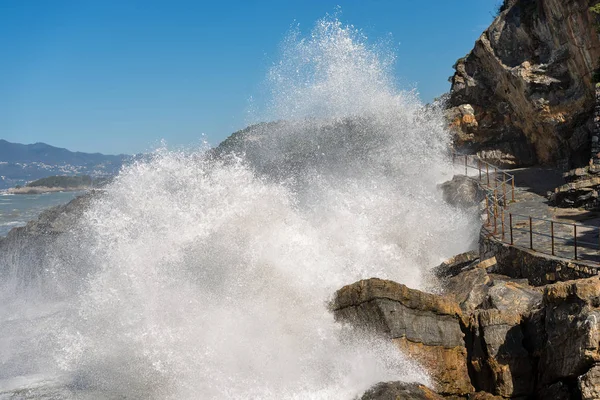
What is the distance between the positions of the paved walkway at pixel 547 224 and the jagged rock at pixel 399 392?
3496 mm

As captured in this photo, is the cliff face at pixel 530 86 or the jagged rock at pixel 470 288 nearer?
the jagged rock at pixel 470 288

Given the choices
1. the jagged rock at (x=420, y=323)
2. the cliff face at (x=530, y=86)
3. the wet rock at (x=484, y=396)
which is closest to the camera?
the wet rock at (x=484, y=396)

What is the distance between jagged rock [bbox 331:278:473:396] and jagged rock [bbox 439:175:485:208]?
28.8 ft

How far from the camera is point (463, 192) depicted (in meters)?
17.1

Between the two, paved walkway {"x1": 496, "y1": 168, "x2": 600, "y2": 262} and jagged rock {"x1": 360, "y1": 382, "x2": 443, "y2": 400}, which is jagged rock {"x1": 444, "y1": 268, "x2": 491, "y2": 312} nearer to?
paved walkway {"x1": 496, "y1": 168, "x2": 600, "y2": 262}

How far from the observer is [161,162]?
14.6 m

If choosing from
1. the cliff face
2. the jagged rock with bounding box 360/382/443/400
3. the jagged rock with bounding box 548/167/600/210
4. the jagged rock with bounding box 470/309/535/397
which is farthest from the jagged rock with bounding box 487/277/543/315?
the cliff face

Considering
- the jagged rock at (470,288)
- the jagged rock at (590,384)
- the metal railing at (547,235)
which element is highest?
the metal railing at (547,235)

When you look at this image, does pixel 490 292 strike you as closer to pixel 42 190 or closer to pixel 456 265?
pixel 456 265

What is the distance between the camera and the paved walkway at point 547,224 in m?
9.66

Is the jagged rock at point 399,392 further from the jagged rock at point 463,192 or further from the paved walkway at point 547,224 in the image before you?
the jagged rock at point 463,192

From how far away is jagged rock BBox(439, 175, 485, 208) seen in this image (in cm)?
1647

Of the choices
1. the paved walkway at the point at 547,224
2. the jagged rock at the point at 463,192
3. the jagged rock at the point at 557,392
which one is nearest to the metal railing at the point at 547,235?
the paved walkway at the point at 547,224

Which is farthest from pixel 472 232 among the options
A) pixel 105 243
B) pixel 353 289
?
pixel 105 243
